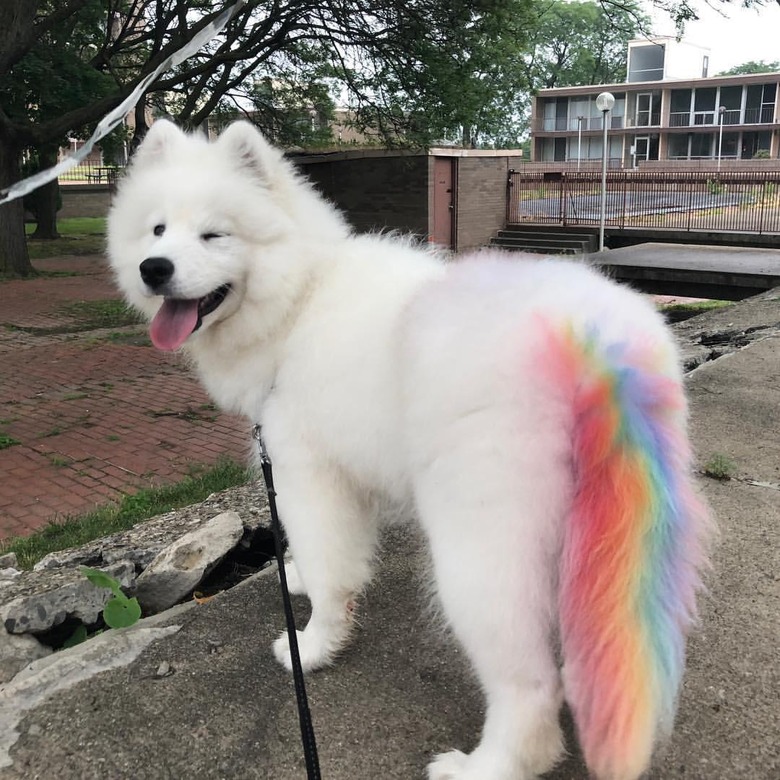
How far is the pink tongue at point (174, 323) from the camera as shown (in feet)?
8.02

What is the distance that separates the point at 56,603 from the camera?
3023 mm

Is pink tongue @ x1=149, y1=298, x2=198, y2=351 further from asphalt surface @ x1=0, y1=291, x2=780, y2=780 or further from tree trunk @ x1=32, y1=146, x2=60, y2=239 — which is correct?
tree trunk @ x1=32, y1=146, x2=60, y2=239

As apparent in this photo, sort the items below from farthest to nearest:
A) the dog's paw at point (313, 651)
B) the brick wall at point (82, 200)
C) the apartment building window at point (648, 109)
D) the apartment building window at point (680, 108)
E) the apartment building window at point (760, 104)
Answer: the apartment building window at point (648, 109) → the apartment building window at point (680, 108) → the apartment building window at point (760, 104) → the brick wall at point (82, 200) → the dog's paw at point (313, 651)

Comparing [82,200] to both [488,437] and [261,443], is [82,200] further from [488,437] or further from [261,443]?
[488,437]

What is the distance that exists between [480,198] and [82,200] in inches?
931

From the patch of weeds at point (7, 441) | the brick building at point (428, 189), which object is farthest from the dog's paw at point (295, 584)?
the brick building at point (428, 189)

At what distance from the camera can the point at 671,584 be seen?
69.6 inches

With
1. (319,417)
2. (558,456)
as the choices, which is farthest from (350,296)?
(558,456)

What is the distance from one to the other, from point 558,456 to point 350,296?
3.22 feet

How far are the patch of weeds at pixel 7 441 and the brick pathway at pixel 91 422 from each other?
54 mm

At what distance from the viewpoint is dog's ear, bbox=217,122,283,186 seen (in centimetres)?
254

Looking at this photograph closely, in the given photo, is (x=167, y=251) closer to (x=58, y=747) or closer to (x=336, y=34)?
(x=58, y=747)

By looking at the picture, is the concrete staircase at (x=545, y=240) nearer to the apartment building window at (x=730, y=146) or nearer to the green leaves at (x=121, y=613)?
the green leaves at (x=121, y=613)

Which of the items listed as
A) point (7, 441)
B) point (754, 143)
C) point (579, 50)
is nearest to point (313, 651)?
point (7, 441)
